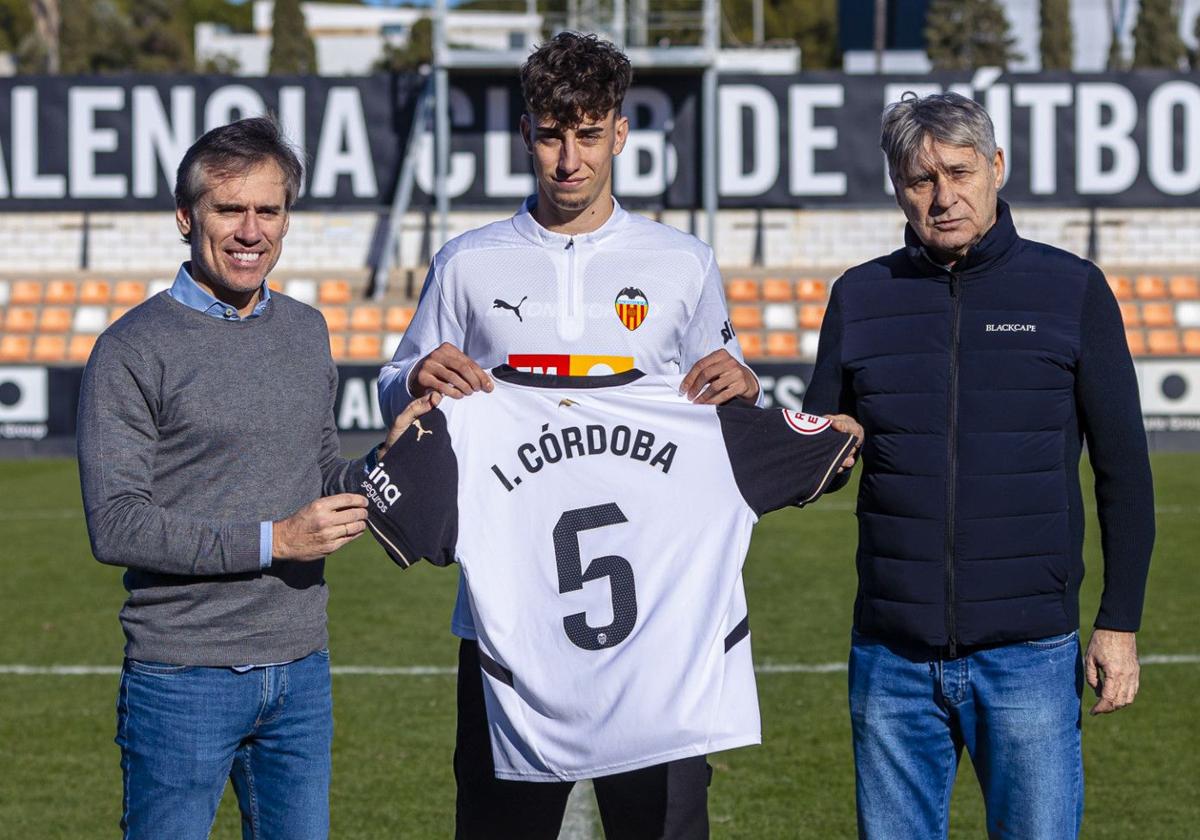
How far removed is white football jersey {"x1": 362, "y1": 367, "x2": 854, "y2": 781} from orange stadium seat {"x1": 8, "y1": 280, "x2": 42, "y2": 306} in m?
22.3

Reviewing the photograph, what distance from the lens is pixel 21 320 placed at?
22.9 m

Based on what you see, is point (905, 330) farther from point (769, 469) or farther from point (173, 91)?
point (173, 91)

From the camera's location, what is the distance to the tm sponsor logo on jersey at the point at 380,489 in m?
3.21

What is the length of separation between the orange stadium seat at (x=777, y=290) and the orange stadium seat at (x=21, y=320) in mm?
10749

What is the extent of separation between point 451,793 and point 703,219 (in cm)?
1964

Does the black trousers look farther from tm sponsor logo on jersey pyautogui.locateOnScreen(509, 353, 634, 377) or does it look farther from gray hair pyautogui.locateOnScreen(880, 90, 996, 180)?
gray hair pyautogui.locateOnScreen(880, 90, 996, 180)

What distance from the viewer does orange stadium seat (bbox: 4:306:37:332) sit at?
A: 22.8m

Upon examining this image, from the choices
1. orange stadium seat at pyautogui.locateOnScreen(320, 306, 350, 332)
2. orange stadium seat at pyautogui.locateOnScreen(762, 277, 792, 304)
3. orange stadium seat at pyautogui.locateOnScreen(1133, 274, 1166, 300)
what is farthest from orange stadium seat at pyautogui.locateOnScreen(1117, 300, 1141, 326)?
orange stadium seat at pyautogui.locateOnScreen(320, 306, 350, 332)

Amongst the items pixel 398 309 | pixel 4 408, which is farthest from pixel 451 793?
pixel 398 309

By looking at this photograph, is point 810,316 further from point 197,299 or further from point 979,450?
point 197,299

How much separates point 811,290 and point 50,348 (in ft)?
36.3

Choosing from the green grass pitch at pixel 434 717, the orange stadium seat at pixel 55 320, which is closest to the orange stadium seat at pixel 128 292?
the orange stadium seat at pixel 55 320

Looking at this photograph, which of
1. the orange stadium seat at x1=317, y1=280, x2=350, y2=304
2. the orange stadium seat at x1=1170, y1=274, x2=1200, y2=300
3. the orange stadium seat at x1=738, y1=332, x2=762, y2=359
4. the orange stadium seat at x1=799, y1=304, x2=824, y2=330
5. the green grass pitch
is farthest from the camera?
the orange stadium seat at x1=317, y1=280, x2=350, y2=304

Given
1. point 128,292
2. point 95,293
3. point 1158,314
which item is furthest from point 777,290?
point 95,293
